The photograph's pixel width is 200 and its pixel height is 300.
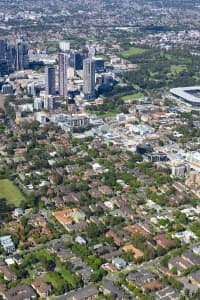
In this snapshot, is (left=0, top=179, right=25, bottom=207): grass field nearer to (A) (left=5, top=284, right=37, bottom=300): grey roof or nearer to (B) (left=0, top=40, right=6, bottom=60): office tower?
(A) (left=5, top=284, right=37, bottom=300): grey roof

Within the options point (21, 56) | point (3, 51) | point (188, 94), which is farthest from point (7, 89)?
point (188, 94)

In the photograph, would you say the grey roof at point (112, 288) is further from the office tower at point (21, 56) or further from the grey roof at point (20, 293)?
the office tower at point (21, 56)

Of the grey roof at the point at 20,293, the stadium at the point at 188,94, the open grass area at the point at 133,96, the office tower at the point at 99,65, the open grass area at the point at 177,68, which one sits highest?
the office tower at the point at 99,65

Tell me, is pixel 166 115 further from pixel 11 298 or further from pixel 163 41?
pixel 163 41

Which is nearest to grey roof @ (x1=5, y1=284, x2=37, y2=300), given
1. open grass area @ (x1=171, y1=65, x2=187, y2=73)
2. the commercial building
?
the commercial building

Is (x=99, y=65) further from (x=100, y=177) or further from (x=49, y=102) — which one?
(x=100, y=177)

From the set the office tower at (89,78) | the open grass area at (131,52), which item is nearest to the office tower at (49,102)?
the office tower at (89,78)
